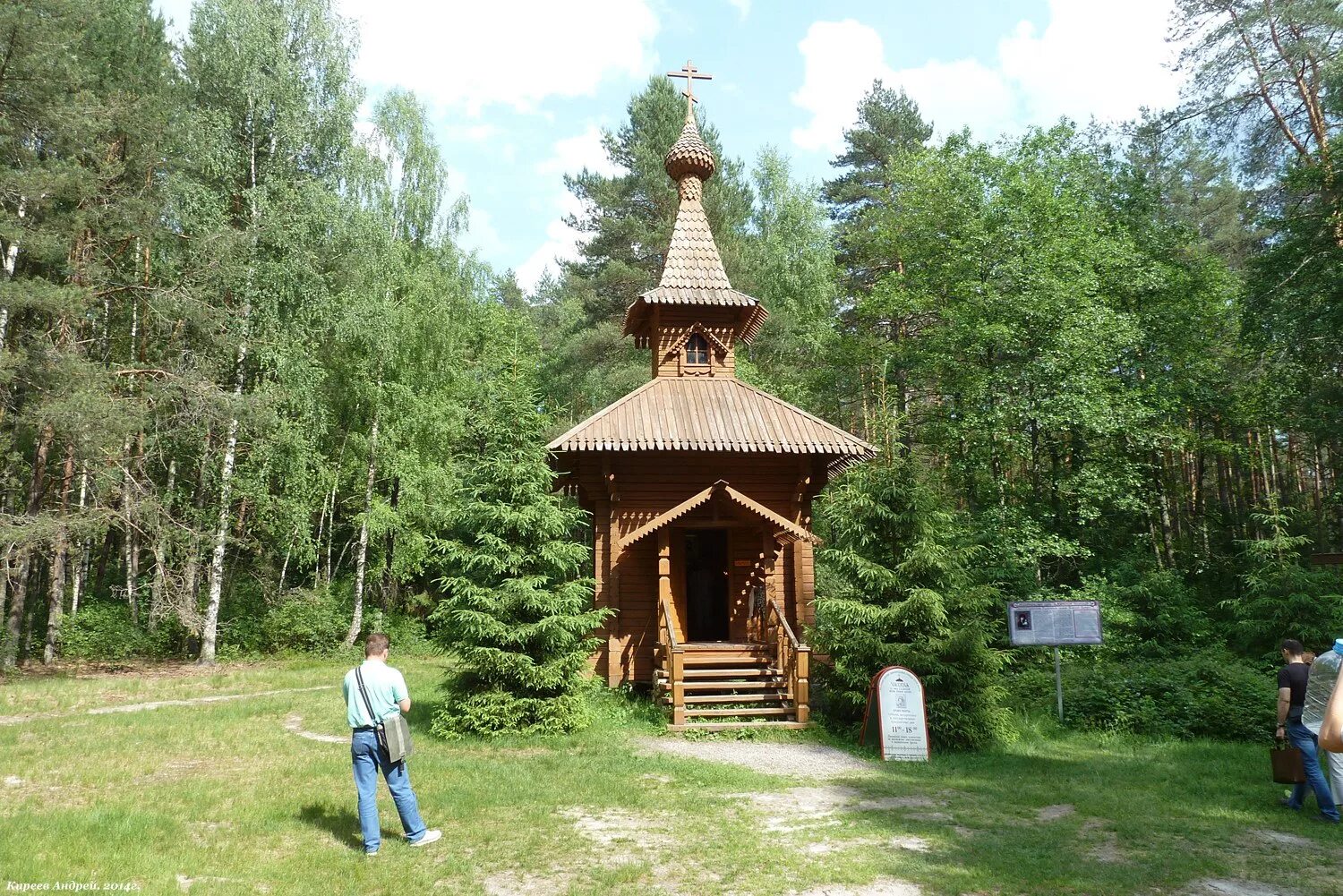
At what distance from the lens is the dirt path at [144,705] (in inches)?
488

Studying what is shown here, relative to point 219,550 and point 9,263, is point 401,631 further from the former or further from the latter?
point 9,263

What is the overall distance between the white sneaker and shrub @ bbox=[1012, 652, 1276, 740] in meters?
9.45

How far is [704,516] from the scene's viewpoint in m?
13.6

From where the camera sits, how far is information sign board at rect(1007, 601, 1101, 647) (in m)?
12.0

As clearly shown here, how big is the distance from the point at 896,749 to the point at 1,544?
51.4 feet

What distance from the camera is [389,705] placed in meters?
6.20

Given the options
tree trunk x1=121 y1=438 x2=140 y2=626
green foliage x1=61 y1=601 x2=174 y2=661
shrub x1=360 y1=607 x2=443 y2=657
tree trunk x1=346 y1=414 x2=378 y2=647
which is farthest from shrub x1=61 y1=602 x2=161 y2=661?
shrub x1=360 y1=607 x2=443 y2=657

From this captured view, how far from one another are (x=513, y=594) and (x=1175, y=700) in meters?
9.42

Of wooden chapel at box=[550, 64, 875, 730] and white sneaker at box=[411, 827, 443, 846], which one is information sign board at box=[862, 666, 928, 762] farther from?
white sneaker at box=[411, 827, 443, 846]

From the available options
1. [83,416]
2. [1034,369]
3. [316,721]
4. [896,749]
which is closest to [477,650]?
[316,721]

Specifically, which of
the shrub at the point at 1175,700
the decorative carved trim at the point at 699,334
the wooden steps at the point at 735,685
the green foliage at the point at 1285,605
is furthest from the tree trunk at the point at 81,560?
the green foliage at the point at 1285,605

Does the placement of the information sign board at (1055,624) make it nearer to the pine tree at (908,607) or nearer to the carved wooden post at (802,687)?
the pine tree at (908,607)

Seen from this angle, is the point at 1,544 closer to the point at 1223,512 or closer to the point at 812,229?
the point at 812,229

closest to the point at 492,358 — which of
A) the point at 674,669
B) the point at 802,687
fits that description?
the point at 674,669
